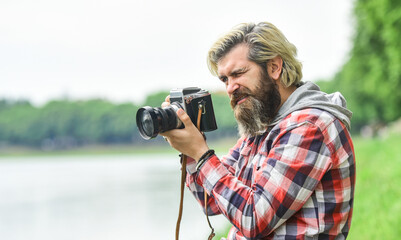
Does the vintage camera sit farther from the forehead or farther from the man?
the forehead

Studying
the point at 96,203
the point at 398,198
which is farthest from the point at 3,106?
the point at 398,198

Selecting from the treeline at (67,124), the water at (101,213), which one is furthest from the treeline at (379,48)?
the treeline at (67,124)

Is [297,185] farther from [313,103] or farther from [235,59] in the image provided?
[235,59]

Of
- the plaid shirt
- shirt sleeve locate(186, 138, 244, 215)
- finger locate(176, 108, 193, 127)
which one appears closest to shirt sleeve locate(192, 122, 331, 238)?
the plaid shirt

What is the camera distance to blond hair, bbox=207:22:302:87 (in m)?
1.82

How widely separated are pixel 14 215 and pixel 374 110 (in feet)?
84.3

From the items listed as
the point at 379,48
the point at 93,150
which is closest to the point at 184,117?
the point at 379,48

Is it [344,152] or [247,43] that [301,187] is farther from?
[247,43]

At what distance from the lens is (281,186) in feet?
5.30

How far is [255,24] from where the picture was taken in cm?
→ 192

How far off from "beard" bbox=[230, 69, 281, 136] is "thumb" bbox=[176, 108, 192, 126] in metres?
0.21

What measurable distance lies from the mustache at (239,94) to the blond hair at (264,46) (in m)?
0.12

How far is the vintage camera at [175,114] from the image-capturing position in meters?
1.87

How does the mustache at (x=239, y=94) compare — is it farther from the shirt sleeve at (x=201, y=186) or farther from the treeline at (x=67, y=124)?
the treeline at (x=67, y=124)
